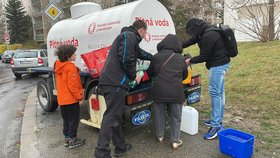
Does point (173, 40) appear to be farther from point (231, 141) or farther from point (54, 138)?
point (54, 138)

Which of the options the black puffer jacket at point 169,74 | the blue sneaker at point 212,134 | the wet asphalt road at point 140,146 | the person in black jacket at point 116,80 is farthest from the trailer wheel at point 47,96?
the blue sneaker at point 212,134

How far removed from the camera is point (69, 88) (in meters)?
4.30

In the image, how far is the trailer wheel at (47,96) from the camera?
649cm

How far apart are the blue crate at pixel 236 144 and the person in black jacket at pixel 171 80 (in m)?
0.71

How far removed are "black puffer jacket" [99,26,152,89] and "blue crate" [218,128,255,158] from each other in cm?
156

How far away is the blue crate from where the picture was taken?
11.7 ft

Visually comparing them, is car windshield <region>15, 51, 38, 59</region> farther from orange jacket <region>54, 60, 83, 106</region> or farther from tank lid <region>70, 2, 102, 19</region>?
orange jacket <region>54, 60, 83, 106</region>

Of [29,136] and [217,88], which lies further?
[29,136]

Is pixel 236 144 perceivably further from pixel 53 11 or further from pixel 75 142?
pixel 53 11

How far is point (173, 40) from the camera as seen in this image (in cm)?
414

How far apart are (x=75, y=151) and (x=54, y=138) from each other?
87 centimetres

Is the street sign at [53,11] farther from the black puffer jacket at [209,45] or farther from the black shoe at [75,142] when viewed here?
the black puffer jacket at [209,45]

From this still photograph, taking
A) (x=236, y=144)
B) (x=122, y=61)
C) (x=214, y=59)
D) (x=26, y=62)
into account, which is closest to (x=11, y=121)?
(x=122, y=61)

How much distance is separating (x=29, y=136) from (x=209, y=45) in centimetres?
369
